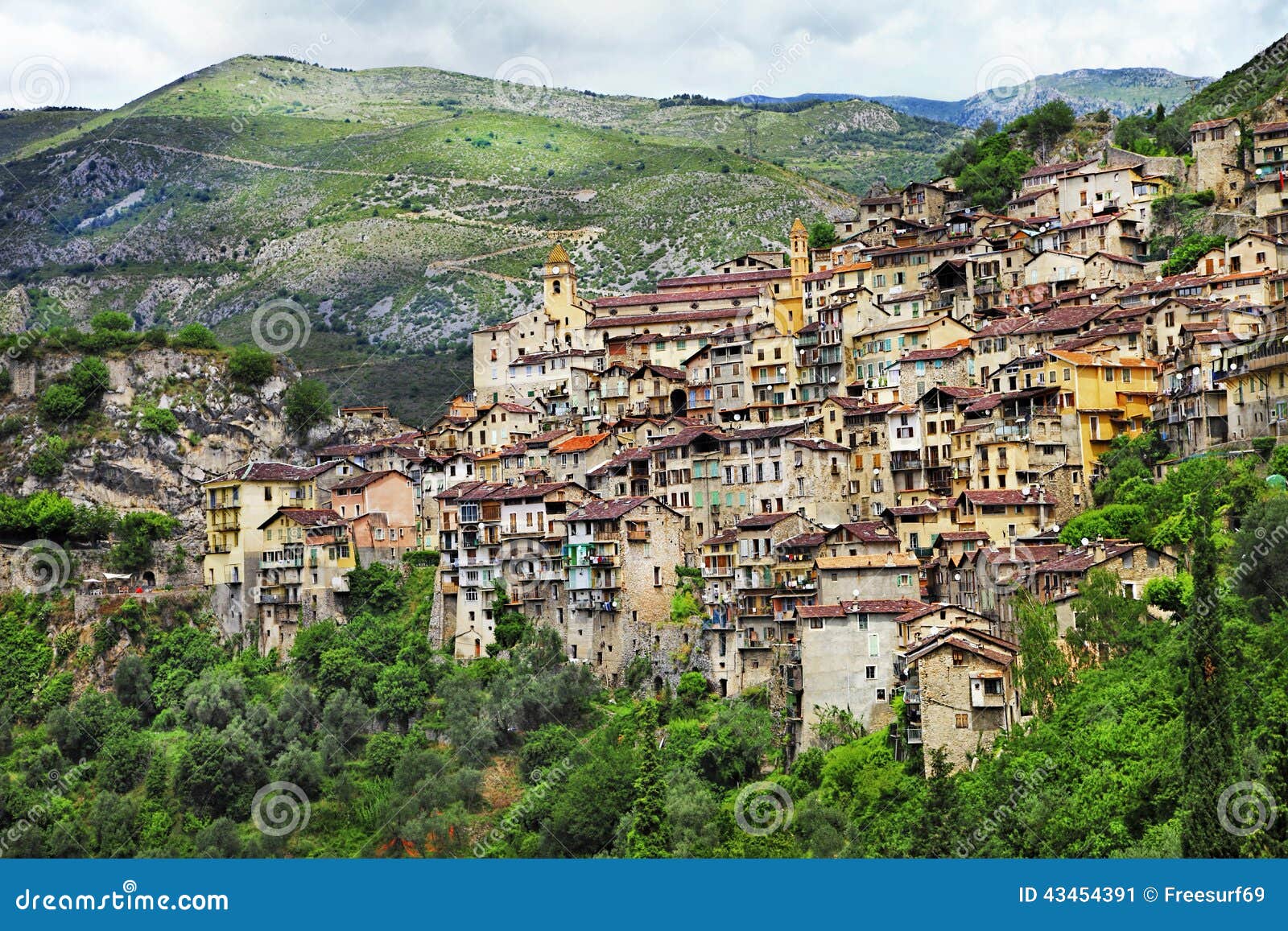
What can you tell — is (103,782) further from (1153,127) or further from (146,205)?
(146,205)

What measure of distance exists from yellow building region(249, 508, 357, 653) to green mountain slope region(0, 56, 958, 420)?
3208 centimetres

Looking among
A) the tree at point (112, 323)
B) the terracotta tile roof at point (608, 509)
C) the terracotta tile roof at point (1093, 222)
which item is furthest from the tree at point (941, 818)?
the tree at point (112, 323)

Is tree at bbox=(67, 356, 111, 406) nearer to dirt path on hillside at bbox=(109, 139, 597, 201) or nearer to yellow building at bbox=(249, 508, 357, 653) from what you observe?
yellow building at bbox=(249, 508, 357, 653)

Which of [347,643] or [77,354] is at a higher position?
[77,354]

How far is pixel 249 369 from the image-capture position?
11069cm

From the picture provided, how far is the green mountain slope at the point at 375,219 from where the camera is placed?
151 m

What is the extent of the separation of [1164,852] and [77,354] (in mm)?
78265

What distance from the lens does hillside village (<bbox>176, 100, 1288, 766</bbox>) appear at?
72.0 meters

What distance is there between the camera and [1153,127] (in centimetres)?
12262

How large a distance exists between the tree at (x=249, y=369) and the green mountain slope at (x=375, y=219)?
56.6 ft

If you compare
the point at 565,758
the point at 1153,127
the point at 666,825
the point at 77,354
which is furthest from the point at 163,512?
the point at 1153,127

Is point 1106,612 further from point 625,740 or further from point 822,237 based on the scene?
point 822,237

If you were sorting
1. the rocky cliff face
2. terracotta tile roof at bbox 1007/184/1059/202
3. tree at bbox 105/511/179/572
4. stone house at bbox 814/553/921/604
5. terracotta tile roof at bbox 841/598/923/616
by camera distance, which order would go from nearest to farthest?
1. terracotta tile roof at bbox 841/598/923/616
2. stone house at bbox 814/553/921/604
3. tree at bbox 105/511/179/572
4. the rocky cliff face
5. terracotta tile roof at bbox 1007/184/1059/202

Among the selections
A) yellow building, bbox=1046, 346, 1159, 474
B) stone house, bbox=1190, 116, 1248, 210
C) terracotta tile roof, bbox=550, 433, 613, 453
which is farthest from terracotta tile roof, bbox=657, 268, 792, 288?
yellow building, bbox=1046, 346, 1159, 474
